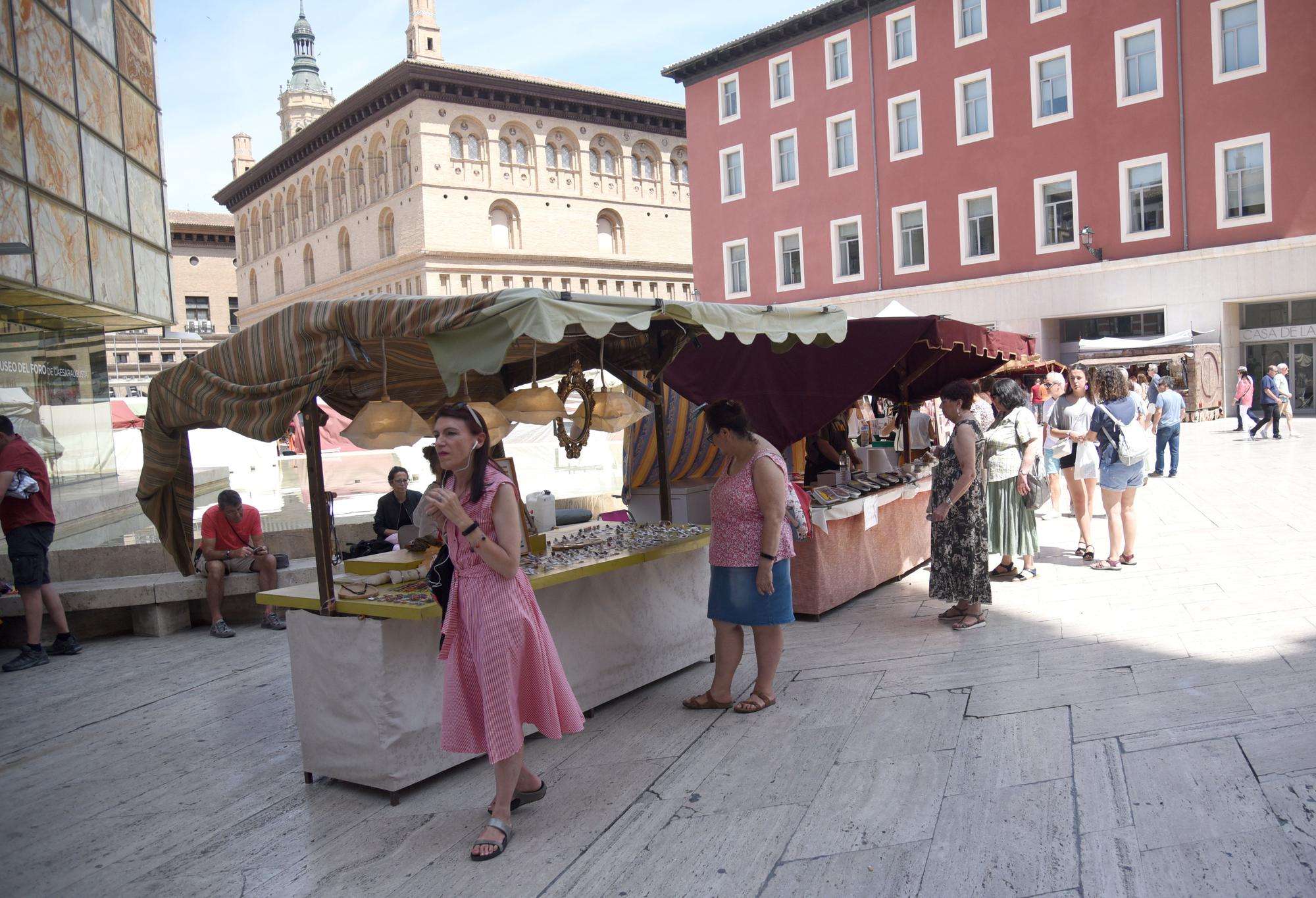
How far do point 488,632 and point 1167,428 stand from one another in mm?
13276

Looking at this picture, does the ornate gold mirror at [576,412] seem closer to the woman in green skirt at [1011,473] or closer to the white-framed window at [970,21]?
the woman in green skirt at [1011,473]

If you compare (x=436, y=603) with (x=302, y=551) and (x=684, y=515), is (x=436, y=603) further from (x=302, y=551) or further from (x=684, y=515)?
(x=302, y=551)

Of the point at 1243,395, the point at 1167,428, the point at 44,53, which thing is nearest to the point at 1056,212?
the point at 1243,395

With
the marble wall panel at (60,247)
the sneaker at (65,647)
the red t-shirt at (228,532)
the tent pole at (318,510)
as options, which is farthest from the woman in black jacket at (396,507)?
the marble wall panel at (60,247)

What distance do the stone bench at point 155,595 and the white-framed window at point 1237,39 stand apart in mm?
24668

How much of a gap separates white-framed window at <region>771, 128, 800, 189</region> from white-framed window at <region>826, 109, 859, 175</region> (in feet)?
3.96

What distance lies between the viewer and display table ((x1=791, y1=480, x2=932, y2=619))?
6.93 metres

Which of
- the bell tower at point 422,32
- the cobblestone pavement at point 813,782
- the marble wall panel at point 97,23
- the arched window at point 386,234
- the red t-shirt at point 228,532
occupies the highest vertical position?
the bell tower at point 422,32

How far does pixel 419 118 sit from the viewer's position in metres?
45.6

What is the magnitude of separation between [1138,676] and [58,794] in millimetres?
5423

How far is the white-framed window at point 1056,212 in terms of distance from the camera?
26.1 meters

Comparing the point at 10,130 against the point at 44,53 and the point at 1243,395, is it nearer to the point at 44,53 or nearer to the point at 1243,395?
the point at 44,53

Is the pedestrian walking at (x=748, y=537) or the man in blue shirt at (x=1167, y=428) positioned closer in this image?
the pedestrian walking at (x=748, y=537)

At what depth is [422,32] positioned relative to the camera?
52.5 m
